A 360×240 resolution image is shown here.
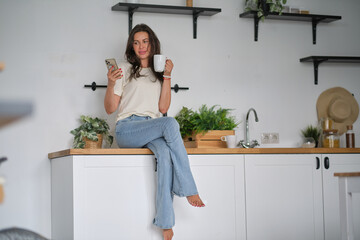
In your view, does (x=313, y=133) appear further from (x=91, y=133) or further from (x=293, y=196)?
(x=91, y=133)

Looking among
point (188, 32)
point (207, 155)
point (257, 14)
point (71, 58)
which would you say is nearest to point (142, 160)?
point (207, 155)

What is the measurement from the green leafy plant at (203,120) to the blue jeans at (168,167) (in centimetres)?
54

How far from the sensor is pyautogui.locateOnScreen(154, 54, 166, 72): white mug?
10.2ft

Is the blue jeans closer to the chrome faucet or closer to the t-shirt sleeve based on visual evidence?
the t-shirt sleeve

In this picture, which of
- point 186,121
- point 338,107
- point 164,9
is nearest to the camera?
point 186,121

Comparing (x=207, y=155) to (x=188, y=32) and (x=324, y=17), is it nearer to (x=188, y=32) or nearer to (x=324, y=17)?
(x=188, y=32)

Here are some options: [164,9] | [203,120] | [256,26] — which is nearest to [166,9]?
[164,9]

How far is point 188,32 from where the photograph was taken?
392cm

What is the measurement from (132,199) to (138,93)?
0.68m

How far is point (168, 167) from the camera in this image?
2977mm

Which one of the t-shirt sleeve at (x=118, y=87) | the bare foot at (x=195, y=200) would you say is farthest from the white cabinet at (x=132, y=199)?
the t-shirt sleeve at (x=118, y=87)

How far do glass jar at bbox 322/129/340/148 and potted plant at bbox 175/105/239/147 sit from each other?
74cm

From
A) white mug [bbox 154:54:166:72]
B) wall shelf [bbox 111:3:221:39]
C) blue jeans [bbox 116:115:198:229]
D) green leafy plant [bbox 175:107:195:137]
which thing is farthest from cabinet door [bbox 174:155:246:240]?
wall shelf [bbox 111:3:221:39]

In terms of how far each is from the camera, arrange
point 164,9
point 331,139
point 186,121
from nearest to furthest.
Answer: point 186,121, point 164,9, point 331,139
